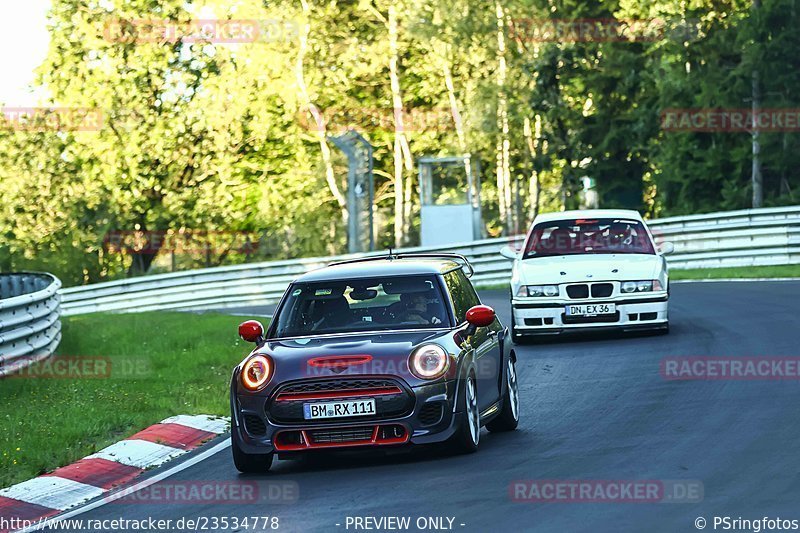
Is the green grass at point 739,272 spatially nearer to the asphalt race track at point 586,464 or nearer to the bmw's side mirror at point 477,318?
the asphalt race track at point 586,464

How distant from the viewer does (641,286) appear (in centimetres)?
1800

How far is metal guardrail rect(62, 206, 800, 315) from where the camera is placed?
32281 mm

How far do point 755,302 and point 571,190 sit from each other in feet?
88.1

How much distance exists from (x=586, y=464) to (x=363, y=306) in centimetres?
225

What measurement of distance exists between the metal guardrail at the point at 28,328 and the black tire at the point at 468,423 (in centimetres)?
701

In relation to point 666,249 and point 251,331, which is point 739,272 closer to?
point 666,249

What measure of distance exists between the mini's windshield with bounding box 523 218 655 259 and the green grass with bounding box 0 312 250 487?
4.09m

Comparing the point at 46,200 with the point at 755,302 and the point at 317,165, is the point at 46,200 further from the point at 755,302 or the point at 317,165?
the point at 755,302

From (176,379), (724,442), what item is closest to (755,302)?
(176,379)

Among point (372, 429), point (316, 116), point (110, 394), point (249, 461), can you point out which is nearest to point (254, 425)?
point (249, 461)

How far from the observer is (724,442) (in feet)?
34.1

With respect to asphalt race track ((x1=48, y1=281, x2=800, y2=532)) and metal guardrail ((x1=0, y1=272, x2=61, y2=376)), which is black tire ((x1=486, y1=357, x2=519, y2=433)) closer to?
asphalt race track ((x1=48, y1=281, x2=800, y2=532))

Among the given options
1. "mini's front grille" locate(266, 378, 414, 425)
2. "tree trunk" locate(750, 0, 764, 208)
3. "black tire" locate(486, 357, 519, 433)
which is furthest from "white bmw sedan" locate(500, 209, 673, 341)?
"tree trunk" locate(750, 0, 764, 208)

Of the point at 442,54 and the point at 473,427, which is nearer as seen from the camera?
the point at 473,427
